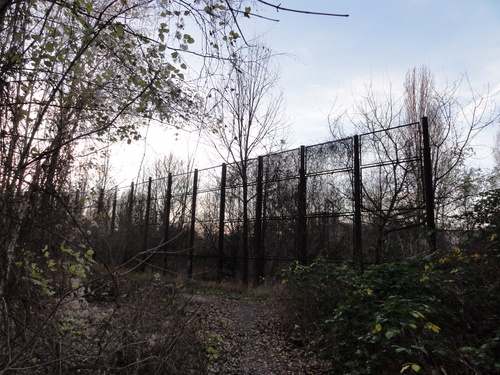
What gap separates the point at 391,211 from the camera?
7.41 m

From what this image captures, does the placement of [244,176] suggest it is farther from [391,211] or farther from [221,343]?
[221,343]

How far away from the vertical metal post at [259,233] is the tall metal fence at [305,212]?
29mm

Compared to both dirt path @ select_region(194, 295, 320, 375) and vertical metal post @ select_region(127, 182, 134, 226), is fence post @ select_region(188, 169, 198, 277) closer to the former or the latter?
vertical metal post @ select_region(127, 182, 134, 226)

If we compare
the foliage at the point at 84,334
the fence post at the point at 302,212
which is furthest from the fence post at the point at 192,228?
the foliage at the point at 84,334

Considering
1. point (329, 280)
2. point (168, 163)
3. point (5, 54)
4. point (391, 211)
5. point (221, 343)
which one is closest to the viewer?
point (5, 54)

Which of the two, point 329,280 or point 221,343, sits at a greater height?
point 329,280

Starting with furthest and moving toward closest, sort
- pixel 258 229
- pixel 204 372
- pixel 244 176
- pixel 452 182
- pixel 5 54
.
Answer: pixel 452 182, pixel 244 176, pixel 258 229, pixel 204 372, pixel 5 54

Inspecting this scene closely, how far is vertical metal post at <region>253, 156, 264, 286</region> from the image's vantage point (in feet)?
32.8

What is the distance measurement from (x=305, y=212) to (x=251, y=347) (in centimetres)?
434

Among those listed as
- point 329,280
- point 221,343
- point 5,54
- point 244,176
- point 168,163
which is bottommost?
point 221,343

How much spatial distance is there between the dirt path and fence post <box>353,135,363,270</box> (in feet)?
6.87

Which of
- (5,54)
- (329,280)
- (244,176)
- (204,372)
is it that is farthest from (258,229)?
(5,54)

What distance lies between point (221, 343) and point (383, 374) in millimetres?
2577

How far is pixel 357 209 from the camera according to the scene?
7695 mm
